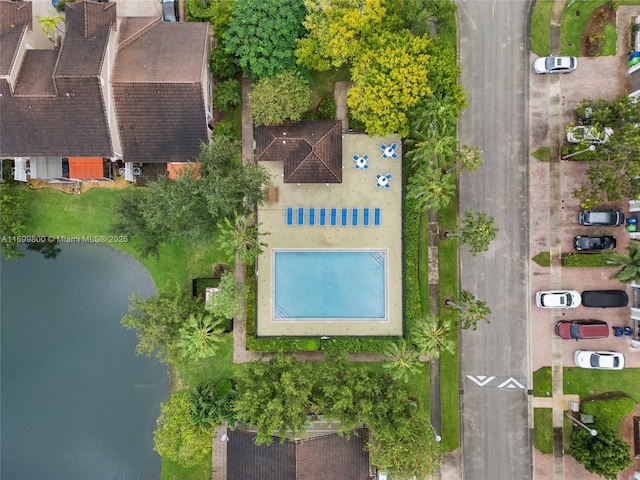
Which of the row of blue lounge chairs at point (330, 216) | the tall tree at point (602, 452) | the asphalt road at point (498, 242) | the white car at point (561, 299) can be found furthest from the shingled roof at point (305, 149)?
the tall tree at point (602, 452)

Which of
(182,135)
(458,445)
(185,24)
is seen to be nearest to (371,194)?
(182,135)

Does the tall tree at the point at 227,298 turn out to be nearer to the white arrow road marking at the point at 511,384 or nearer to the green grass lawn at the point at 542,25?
the white arrow road marking at the point at 511,384

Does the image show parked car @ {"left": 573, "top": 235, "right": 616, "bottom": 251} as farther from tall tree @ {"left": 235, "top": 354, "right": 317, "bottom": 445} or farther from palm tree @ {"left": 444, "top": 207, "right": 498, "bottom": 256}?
tall tree @ {"left": 235, "top": 354, "right": 317, "bottom": 445}

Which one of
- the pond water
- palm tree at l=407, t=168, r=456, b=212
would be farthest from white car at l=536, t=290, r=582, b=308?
the pond water

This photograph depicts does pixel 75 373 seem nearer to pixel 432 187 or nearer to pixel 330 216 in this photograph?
pixel 330 216

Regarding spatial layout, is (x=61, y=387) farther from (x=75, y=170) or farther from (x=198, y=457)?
(x=75, y=170)
